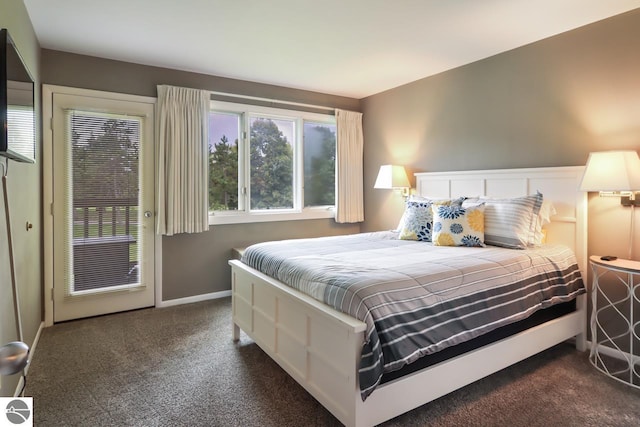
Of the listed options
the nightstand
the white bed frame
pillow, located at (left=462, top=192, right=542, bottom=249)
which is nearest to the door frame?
the white bed frame

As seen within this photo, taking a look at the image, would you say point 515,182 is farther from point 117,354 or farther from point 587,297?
point 117,354

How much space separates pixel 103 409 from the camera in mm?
2043

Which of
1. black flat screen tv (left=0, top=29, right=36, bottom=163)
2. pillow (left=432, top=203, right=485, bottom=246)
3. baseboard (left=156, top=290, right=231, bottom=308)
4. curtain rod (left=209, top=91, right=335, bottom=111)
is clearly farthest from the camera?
curtain rod (left=209, top=91, right=335, bottom=111)

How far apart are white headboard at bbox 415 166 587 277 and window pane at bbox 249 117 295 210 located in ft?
6.82

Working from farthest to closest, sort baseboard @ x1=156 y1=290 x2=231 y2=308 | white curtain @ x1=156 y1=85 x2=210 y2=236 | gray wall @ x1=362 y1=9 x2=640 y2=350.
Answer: baseboard @ x1=156 y1=290 x2=231 y2=308 → white curtain @ x1=156 y1=85 x2=210 y2=236 → gray wall @ x1=362 y1=9 x2=640 y2=350

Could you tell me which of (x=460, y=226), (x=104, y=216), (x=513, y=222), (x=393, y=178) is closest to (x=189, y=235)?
(x=104, y=216)

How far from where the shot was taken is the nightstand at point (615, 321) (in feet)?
8.16

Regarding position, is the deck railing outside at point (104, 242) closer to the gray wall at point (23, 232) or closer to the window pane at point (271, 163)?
the gray wall at point (23, 232)

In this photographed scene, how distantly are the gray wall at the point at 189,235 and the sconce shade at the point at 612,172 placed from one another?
3.02 m

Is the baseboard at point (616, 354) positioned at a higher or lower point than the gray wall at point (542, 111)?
lower

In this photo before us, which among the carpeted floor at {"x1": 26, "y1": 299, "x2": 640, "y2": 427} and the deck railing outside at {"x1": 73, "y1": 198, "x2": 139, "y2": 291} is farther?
the deck railing outside at {"x1": 73, "y1": 198, "x2": 139, "y2": 291}

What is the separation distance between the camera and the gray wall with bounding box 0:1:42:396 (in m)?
1.85

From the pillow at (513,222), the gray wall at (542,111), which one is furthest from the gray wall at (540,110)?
the pillow at (513,222)

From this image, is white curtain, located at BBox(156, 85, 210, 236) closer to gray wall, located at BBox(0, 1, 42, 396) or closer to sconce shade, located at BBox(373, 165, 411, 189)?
gray wall, located at BBox(0, 1, 42, 396)
